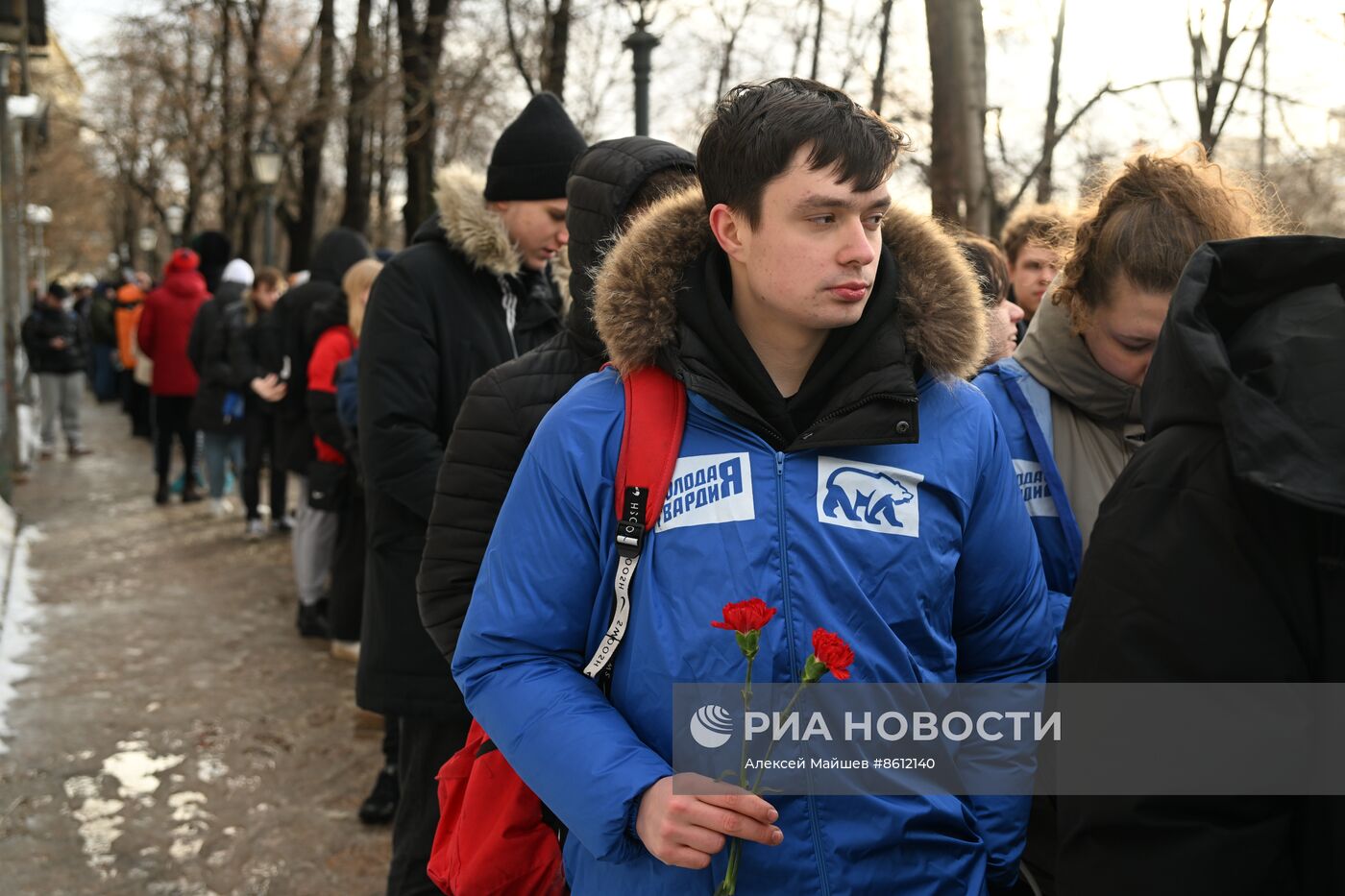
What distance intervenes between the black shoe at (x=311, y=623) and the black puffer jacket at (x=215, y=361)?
2.86 metres

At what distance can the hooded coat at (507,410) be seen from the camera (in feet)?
9.21

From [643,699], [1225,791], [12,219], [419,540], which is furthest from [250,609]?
[12,219]

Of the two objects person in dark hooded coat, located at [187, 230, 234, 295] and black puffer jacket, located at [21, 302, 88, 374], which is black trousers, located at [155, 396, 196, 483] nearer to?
black puffer jacket, located at [21, 302, 88, 374]

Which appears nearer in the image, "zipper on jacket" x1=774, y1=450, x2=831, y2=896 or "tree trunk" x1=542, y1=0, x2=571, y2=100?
"zipper on jacket" x1=774, y1=450, x2=831, y2=896

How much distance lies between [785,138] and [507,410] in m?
0.98

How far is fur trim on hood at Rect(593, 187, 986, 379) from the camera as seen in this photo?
219 cm

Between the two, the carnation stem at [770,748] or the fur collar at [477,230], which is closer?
the carnation stem at [770,748]

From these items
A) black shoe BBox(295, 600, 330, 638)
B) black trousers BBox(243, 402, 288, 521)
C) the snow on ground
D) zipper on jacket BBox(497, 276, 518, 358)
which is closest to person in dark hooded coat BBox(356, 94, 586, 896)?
zipper on jacket BBox(497, 276, 518, 358)

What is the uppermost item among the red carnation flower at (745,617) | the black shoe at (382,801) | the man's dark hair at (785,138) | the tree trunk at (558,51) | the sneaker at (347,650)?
the tree trunk at (558,51)

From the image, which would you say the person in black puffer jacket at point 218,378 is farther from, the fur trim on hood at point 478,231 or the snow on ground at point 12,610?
the fur trim on hood at point 478,231

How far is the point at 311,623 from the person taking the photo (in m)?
8.00

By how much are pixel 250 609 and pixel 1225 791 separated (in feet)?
26.2

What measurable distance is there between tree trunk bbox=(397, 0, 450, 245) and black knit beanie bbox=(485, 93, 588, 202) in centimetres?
1060

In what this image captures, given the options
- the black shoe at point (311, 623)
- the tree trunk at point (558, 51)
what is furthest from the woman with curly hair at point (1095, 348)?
the tree trunk at point (558, 51)
